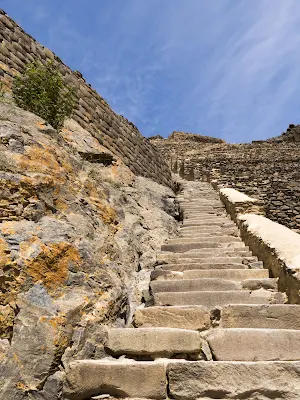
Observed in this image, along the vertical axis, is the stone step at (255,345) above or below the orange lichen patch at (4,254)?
below

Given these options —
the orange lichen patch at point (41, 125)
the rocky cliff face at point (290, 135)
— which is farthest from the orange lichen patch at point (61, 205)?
the rocky cliff face at point (290, 135)

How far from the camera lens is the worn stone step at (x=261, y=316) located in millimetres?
2568

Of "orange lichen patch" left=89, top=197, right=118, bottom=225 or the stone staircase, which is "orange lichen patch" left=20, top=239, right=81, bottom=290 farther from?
"orange lichen patch" left=89, top=197, right=118, bottom=225

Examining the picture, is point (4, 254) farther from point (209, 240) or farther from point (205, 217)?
point (205, 217)

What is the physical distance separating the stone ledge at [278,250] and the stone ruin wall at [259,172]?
5.77 m

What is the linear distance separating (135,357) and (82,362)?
374mm

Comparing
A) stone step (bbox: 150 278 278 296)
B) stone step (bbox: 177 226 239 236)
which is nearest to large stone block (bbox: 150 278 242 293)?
stone step (bbox: 150 278 278 296)

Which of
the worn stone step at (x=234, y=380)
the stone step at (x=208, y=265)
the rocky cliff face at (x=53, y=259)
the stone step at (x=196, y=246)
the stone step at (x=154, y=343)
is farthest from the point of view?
the stone step at (x=196, y=246)

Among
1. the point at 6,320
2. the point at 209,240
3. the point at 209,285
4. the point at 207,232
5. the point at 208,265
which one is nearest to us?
the point at 6,320

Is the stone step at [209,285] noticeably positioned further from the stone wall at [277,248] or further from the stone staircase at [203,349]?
the stone wall at [277,248]

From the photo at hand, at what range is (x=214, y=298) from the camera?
3047 millimetres

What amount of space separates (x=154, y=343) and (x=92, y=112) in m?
6.11

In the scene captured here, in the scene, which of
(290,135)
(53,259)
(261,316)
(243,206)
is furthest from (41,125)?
(290,135)

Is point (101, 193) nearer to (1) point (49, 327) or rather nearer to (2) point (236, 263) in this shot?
(2) point (236, 263)
